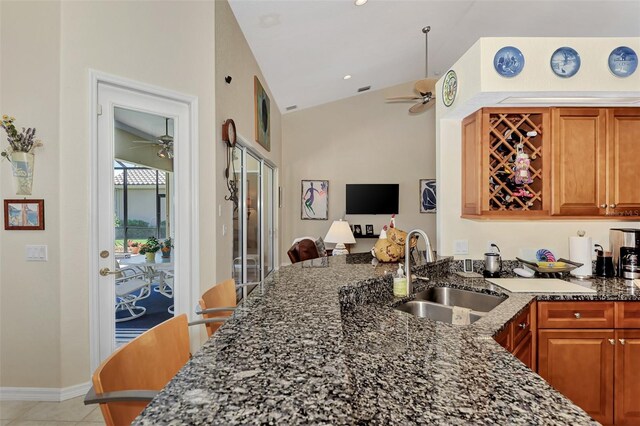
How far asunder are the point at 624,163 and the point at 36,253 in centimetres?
399

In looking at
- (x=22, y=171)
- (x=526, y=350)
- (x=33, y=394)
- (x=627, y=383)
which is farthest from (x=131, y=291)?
(x=627, y=383)

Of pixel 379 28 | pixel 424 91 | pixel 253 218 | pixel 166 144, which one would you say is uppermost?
pixel 379 28

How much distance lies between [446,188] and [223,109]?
1.98m

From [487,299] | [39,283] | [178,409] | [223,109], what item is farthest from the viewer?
[223,109]

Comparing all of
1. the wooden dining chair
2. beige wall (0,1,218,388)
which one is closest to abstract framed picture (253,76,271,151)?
beige wall (0,1,218,388)

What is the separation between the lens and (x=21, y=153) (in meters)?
2.18

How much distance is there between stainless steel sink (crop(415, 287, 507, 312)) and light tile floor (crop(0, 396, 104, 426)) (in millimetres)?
2166

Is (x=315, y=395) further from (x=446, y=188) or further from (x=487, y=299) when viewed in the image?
(x=446, y=188)

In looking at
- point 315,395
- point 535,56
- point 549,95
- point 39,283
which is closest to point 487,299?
point 549,95

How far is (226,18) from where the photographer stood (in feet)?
9.67

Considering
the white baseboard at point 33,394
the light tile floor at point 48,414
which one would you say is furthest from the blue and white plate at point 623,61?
the white baseboard at point 33,394

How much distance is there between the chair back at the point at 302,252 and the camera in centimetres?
460

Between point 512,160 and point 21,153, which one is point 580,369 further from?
point 21,153

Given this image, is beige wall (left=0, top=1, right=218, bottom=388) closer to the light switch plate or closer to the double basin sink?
the light switch plate
